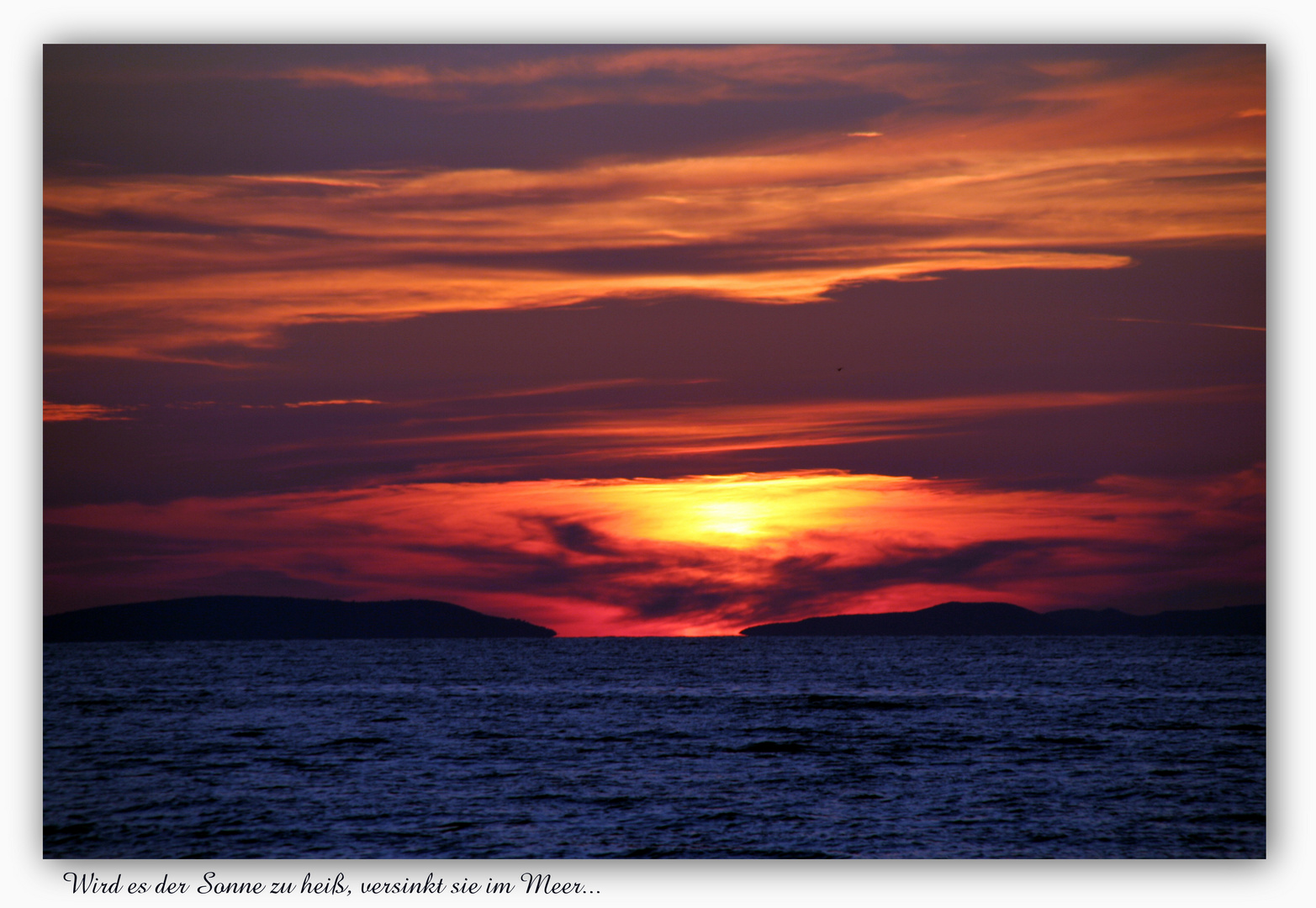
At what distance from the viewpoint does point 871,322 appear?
1040 cm

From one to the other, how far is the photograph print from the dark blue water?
4.1 inches

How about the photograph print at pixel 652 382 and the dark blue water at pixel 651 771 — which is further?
the dark blue water at pixel 651 771

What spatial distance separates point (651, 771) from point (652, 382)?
606 centimetres

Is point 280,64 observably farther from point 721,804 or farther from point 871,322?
point 721,804

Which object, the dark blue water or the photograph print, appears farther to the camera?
the dark blue water

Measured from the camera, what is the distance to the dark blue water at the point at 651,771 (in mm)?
Result: 9234

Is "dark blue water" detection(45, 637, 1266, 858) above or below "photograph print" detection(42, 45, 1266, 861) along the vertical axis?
below

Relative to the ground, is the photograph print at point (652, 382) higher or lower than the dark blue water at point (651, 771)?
higher

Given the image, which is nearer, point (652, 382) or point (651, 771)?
point (652, 382)

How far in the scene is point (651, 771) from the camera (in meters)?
14.8

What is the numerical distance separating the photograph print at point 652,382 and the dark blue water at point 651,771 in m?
0.10

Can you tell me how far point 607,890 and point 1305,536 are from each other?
17.0 feet

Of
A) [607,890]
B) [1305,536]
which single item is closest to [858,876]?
[607,890]

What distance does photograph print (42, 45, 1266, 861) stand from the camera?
27.3 feet
